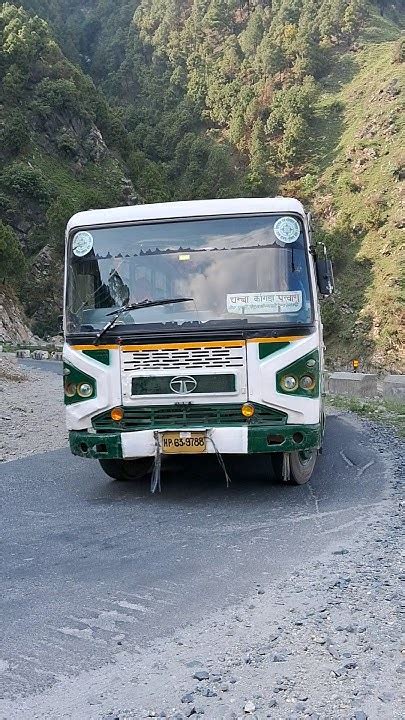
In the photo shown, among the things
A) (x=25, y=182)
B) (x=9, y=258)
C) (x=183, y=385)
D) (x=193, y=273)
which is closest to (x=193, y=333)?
(x=183, y=385)

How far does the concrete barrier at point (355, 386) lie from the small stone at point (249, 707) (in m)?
17.1

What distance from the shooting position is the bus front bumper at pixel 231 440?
6.32 m

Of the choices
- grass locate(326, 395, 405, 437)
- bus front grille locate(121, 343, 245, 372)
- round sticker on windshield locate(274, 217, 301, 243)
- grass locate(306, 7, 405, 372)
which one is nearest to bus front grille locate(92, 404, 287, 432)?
bus front grille locate(121, 343, 245, 372)

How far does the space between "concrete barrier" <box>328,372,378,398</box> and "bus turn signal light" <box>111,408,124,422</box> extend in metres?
14.0

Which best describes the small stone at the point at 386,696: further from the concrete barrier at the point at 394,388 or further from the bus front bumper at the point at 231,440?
the concrete barrier at the point at 394,388

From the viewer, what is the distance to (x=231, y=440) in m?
6.33

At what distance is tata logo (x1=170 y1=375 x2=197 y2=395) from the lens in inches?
252

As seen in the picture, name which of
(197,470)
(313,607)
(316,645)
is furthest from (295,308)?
(316,645)

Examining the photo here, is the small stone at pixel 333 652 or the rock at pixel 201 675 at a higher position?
the small stone at pixel 333 652

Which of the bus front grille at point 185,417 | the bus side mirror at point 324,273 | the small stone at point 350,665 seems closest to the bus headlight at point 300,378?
the bus front grille at point 185,417

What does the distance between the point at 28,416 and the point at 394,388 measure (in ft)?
32.0

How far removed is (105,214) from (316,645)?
15.8 feet

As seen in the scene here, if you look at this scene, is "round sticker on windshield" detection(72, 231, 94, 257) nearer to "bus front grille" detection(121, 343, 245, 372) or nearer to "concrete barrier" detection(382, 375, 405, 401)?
"bus front grille" detection(121, 343, 245, 372)

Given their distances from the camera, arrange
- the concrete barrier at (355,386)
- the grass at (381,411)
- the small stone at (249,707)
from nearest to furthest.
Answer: the small stone at (249,707) < the grass at (381,411) < the concrete barrier at (355,386)
